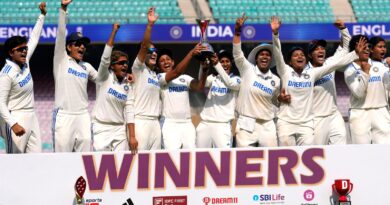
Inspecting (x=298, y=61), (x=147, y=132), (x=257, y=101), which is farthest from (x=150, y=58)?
(x=298, y=61)

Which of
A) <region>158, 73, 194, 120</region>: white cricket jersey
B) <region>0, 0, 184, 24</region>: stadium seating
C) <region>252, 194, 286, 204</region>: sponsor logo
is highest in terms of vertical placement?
<region>0, 0, 184, 24</region>: stadium seating

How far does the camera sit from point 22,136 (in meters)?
9.10

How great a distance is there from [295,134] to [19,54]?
3.18 metres

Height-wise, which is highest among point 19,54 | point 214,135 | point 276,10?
point 276,10

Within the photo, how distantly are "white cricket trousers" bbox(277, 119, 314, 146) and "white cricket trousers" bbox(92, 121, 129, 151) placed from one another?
70.8 inches

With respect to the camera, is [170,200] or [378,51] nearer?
[170,200]

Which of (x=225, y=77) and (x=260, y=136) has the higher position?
(x=225, y=77)

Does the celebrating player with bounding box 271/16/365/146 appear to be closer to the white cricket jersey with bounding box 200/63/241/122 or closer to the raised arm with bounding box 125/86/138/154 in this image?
the white cricket jersey with bounding box 200/63/241/122

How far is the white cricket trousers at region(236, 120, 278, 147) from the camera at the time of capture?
383 inches

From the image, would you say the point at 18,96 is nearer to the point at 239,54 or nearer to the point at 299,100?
the point at 239,54

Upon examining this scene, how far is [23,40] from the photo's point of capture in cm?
909

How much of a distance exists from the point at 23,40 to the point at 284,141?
310 centimetres

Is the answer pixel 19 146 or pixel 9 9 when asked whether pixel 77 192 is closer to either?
pixel 19 146

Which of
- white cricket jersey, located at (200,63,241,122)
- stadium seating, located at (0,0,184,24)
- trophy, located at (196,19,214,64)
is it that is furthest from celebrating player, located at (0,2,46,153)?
stadium seating, located at (0,0,184,24)
